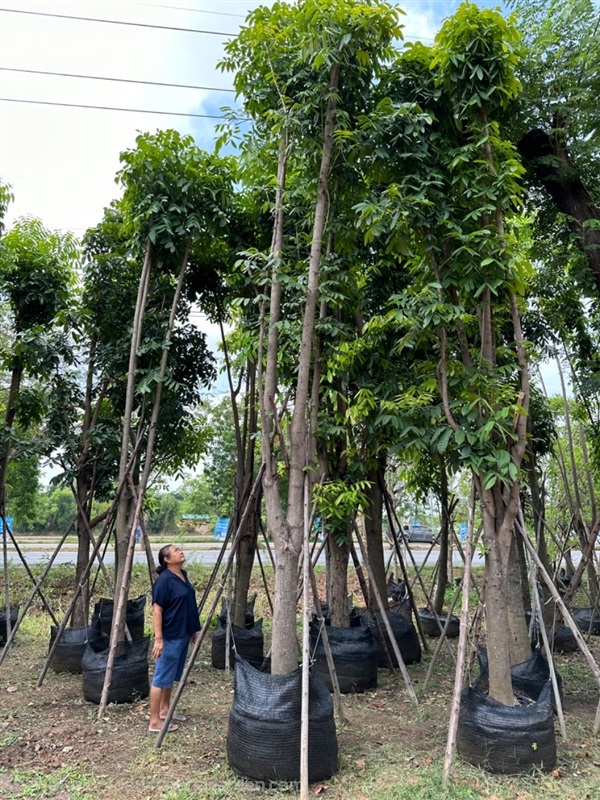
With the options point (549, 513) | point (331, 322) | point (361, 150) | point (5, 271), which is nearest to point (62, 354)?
point (5, 271)

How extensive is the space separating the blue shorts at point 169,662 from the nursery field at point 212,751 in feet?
1.25

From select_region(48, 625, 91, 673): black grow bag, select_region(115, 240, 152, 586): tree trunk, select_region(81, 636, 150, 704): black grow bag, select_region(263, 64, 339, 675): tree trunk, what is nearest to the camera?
select_region(263, 64, 339, 675): tree trunk

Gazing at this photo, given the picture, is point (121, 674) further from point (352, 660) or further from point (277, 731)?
point (277, 731)

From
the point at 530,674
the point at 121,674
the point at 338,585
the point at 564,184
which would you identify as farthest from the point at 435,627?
the point at 564,184

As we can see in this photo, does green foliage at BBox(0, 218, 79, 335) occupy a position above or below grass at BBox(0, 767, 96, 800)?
above

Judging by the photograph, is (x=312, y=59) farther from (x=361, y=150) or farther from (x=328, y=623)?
Answer: (x=328, y=623)

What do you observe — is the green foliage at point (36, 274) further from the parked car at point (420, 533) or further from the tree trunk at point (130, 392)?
the parked car at point (420, 533)

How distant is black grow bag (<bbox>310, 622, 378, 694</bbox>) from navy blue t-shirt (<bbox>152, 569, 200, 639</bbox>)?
1437mm

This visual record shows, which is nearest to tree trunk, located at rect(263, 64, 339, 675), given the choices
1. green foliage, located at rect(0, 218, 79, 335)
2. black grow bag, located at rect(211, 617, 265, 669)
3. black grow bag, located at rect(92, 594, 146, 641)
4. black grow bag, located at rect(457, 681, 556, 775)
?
black grow bag, located at rect(457, 681, 556, 775)

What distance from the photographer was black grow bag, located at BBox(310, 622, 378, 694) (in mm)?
5754

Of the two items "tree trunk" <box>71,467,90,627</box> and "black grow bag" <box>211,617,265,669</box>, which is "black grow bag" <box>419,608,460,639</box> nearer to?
"black grow bag" <box>211,617,265,669</box>

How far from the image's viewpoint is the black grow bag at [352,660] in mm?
5754

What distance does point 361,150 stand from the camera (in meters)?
4.72

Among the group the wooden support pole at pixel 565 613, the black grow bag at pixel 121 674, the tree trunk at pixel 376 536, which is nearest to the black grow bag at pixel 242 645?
the black grow bag at pixel 121 674
